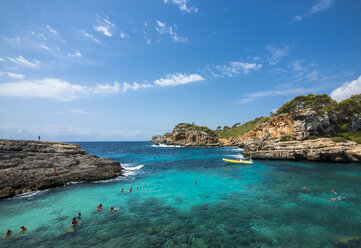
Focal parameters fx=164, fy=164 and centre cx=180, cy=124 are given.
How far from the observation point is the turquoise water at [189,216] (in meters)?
11.7

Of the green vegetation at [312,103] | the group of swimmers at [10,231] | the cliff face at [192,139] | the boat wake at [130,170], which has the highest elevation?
the green vegetation at [312,103]

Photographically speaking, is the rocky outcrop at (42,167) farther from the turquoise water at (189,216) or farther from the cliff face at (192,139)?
the cliff face at (192,139)

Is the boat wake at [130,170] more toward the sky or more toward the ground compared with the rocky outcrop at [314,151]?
more toward the ground

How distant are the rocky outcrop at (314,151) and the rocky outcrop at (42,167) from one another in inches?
1755

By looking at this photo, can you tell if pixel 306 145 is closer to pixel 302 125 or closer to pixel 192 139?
pixel 302 125

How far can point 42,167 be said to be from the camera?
82.1ft

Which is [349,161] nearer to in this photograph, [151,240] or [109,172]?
[151,240]

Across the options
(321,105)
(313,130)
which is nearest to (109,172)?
(313,130)

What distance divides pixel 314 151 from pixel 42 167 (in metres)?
61.2

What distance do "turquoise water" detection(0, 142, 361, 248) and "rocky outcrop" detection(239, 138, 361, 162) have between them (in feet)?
73.8

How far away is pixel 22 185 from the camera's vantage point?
21.1 m

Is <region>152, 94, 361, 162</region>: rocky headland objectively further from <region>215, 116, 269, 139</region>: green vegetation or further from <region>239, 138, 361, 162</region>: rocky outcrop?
<region>215, 116, 269, 139</region>: green vegetation

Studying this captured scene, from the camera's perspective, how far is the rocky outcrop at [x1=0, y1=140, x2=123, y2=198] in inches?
835

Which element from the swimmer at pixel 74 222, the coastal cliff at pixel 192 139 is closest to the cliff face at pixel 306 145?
the swimmer at pixel 74 222
